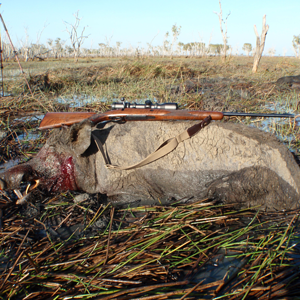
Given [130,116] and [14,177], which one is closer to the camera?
[14,177]

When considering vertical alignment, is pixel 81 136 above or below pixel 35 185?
above

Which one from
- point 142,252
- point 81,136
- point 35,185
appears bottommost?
point 142,252

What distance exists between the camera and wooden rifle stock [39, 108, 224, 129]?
123 inches

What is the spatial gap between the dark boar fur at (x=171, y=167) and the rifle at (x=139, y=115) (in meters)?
0.11

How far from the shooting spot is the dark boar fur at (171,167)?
2883 millimetres

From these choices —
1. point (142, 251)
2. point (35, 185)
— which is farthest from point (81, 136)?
point (142, 251)

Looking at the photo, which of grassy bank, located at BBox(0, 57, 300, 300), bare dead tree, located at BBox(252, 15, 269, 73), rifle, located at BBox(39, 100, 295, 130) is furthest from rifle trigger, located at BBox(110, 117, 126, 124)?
bare dead tree, located at BBox(252, 15, 269, 73)

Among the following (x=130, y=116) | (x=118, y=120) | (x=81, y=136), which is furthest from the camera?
(x=118, y=120)

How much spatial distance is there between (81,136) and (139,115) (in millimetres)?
771

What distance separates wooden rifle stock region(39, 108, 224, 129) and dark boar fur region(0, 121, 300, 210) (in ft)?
0.33

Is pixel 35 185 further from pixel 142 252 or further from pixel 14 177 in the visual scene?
pixel 142 252

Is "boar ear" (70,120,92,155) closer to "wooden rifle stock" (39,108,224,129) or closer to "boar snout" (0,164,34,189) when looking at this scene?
"wooden rifle stock" (39,108,224,129)

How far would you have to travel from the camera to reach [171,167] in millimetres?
3084

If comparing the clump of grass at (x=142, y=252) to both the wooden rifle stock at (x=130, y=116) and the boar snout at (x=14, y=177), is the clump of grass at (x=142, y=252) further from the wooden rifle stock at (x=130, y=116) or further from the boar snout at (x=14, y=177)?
the wooden rifle stock at (x=130, y=116)
